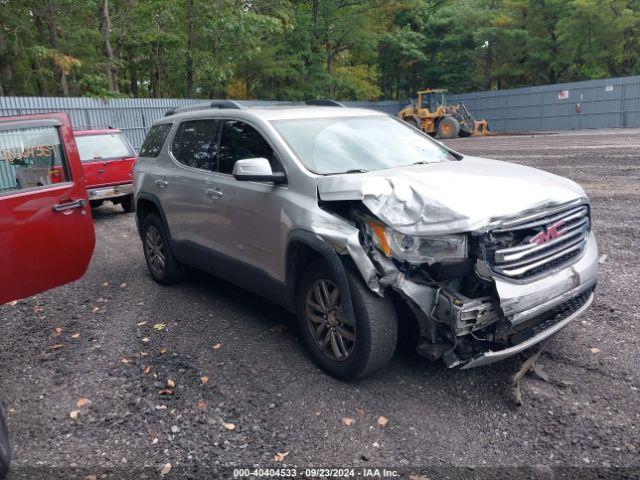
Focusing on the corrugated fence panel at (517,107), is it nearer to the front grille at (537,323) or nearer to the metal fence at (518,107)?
the metal fence at (518,107)

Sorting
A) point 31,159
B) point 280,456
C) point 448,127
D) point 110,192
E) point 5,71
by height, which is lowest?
point 280,456

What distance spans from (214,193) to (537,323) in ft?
9.08

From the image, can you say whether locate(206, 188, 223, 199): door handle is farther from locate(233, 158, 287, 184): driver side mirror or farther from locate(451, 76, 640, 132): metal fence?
locate(451, 76, 640, 132): metal fence

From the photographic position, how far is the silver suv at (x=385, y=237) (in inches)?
124

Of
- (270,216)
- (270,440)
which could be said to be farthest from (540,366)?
(270,216)

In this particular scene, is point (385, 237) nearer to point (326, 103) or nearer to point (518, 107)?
point (326, 103)

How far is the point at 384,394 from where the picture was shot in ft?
11.6

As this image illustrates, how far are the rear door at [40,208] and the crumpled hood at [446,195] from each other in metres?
2.13

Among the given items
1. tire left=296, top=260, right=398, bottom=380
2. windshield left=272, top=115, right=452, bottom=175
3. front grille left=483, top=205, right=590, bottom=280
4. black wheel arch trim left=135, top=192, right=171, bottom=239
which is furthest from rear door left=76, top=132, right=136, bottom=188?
front grille left=483, top=205, right=590, bottom=280

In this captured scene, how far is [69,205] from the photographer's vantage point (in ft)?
14.3

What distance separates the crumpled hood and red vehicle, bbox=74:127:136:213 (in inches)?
306

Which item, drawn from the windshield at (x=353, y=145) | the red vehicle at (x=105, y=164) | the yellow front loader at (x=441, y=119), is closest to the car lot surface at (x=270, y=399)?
the windshield at (x=353, y=145)

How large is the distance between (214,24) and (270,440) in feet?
68.5

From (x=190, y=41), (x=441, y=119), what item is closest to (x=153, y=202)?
(x=190, y=41)
